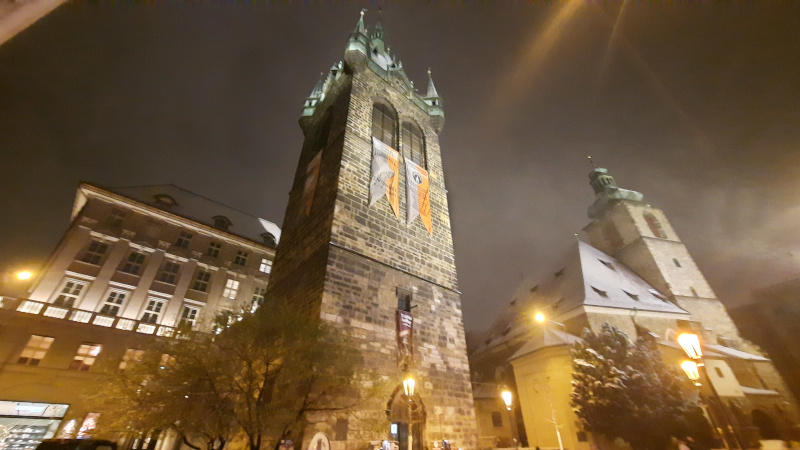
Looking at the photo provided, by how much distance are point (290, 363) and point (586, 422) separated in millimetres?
15771

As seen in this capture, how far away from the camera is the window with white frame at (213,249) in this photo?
2439cm

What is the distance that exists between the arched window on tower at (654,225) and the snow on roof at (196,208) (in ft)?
129

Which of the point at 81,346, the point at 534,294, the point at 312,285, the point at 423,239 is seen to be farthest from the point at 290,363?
the point at 534,294

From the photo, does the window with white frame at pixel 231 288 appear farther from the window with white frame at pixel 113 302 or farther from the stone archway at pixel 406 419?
the stone archway at pixel 406 419

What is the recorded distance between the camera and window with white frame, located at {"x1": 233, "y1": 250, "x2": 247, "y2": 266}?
25372 millimetres

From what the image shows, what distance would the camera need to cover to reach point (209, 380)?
6.58m

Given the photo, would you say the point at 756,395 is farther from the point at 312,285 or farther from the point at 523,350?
the point at 312,285

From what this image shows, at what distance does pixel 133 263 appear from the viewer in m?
20.8

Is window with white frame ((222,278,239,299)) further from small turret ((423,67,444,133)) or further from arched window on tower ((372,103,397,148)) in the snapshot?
small turret ((423,67,444,133))

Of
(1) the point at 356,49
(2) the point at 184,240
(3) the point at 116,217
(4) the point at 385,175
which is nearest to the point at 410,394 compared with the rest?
(4) the point at 385,175

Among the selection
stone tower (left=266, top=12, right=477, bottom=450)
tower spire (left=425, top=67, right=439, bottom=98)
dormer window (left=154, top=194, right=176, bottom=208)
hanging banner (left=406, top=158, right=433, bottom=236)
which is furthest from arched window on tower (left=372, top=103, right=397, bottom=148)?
dormer window (left=154, top=194, right=176, bottom=208)

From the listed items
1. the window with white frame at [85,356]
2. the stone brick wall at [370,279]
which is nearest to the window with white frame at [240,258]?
the window with white frame at [85,356]

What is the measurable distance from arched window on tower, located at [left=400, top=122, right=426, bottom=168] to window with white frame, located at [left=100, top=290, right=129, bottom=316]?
18.3 metres

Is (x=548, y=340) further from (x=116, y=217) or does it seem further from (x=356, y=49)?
(x=116, y=217)
